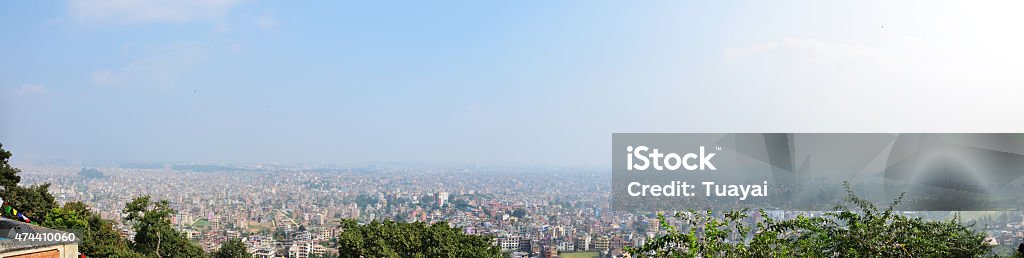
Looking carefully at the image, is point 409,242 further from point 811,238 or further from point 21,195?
point 21,195

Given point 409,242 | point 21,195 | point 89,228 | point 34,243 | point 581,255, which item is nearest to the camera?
point 34,243

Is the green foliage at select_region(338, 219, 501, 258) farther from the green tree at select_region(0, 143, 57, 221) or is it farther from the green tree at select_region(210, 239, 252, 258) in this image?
the green tree at select_region(210, 239, 252, 258)

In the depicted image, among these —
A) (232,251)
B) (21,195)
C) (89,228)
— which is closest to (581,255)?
(232,251)

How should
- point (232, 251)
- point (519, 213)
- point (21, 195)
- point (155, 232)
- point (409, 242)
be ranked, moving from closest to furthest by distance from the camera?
point (409, 242)
point (21, 195)
point (155, 232)
point (232, 251)
point (519, 213)

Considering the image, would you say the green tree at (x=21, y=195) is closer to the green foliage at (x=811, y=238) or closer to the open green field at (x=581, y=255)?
the green foliage at (x=811, y=238)

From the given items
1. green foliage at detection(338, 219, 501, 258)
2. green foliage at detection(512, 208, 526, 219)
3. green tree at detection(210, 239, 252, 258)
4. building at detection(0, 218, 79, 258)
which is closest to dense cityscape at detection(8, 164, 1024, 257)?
green foliage at detection(512, 208, 526, 219)

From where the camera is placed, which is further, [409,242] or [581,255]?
[581,255]

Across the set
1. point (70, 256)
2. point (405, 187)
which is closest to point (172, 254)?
point (70, 256)
